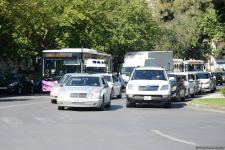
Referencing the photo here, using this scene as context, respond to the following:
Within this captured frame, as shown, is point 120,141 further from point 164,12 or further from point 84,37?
point 84,37

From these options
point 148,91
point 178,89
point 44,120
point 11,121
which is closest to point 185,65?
point 178,89

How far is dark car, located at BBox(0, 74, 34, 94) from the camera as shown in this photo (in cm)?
4453

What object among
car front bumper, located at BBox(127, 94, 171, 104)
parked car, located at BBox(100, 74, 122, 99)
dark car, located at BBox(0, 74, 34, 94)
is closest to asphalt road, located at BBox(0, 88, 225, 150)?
car front bumper, located at BBox(127, 94, 171, 104)

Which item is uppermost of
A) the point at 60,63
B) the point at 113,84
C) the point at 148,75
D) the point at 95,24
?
the point at 95,24

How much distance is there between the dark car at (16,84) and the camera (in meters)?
44.5

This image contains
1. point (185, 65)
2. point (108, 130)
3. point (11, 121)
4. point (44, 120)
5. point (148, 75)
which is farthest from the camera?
point (185, 65)

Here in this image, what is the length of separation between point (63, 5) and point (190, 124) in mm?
36777

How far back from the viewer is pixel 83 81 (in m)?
25.5

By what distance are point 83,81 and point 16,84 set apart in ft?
66.9

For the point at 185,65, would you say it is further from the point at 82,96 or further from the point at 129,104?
the point at 82,96

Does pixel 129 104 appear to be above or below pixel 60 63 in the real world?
below

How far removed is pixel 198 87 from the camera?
42438mm

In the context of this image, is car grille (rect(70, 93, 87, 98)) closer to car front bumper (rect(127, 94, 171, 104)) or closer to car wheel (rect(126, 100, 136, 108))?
car front bumper (rect(127, 94, 171, 104))

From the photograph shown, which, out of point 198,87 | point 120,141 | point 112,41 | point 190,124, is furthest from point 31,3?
point 120,141
